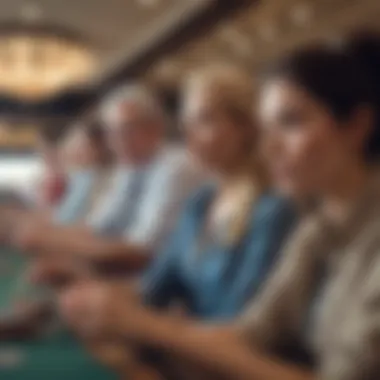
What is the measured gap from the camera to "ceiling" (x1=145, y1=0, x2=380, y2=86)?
2.50 ft

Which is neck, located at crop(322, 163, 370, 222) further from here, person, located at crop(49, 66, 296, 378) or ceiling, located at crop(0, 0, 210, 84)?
ceiling, located at crop(0, 0, 210, 84)

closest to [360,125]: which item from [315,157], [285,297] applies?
[315,157]

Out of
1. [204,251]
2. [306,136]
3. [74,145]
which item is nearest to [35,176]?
[74,145]

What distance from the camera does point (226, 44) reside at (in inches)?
33.5

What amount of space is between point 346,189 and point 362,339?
137 millimetres

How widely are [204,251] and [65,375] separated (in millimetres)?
193

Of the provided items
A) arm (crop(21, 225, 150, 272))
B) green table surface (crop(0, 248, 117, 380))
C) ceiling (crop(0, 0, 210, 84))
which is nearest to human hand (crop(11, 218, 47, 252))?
arm (crop(21, 225, 150, 272))

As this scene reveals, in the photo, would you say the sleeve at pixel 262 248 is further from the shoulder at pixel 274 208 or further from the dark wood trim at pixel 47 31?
the dark wood trim at pixel 47 31

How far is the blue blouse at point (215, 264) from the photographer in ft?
2.48

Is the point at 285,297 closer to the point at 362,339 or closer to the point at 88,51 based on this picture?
the point at 362,339

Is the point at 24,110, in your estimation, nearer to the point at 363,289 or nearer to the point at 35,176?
the point at 35,176

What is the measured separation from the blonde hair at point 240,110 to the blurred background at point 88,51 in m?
0.02

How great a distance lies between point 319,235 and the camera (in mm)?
686

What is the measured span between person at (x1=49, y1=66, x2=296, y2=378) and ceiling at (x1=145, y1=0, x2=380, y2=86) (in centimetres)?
2
